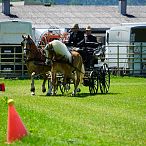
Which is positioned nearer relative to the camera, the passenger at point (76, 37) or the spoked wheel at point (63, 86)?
the passenger at point (76, 37)

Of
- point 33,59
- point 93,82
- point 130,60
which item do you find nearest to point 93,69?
point 93,82

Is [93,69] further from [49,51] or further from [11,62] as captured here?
[11,62]

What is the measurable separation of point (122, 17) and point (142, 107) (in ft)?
138

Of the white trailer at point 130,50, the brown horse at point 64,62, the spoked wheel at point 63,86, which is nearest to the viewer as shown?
the brown horse at point 64,62

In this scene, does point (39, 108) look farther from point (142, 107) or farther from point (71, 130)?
point (71, 130)

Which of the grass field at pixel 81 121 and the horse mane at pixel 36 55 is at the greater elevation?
the horse mane at pixel 36 55

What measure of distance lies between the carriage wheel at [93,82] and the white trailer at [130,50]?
46.5 feet

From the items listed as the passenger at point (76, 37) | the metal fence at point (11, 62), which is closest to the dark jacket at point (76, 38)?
the passenger at point (76, 37)

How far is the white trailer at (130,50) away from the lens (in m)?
37.5

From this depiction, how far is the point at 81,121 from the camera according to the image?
13.4 meters

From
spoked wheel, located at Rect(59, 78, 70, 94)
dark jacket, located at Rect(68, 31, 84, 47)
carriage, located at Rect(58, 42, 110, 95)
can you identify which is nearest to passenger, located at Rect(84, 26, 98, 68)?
carriage, located at Rect(58, 42, 110, 95)

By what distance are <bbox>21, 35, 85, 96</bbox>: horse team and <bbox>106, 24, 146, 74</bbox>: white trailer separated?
14606 millimetres

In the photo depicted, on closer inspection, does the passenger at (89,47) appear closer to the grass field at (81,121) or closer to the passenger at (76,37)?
the passenger at (76,37)

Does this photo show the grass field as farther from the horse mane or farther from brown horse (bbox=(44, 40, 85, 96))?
the horse mane
